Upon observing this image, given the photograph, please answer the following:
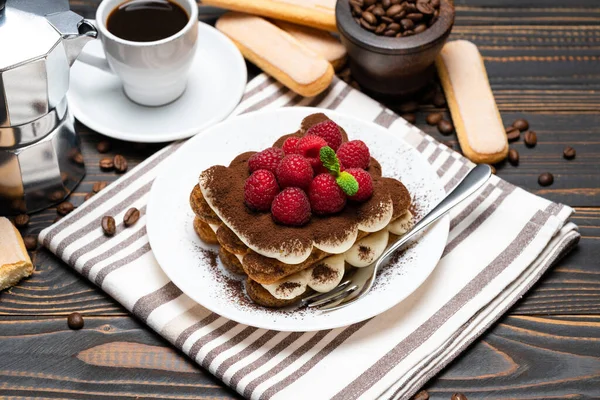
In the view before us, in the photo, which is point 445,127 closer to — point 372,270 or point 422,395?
point 372,270

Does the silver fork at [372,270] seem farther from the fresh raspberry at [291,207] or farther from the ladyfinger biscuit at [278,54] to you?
the ladyfinger biscuit at [278,54]

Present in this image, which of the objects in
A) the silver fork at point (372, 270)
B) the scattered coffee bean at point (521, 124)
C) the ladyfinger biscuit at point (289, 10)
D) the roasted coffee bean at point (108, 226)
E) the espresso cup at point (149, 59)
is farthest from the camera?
the ladyfinger biscuit at point (289, 10)

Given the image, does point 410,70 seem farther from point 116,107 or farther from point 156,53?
point 116,107

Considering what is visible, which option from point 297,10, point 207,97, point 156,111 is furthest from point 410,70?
point 156,111

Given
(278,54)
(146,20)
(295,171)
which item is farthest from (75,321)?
(278,54)

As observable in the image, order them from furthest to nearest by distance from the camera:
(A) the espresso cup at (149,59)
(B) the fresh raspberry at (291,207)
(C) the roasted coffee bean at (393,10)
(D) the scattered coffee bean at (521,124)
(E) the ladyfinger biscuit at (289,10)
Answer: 1. (E) the ladyfinger biscuit at (289,10)
2. (D) the scattered coffee bean at (521,124)
3. (C) the roasted coffee bean at (393,10)
4. (A) the espresso cup at (149,59)
5. (B) the fresh raspberry at (291,207)

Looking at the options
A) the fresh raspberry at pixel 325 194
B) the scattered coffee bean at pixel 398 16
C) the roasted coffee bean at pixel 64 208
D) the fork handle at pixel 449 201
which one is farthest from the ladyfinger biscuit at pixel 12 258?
the scattered coffee bean at pixel 398 16
